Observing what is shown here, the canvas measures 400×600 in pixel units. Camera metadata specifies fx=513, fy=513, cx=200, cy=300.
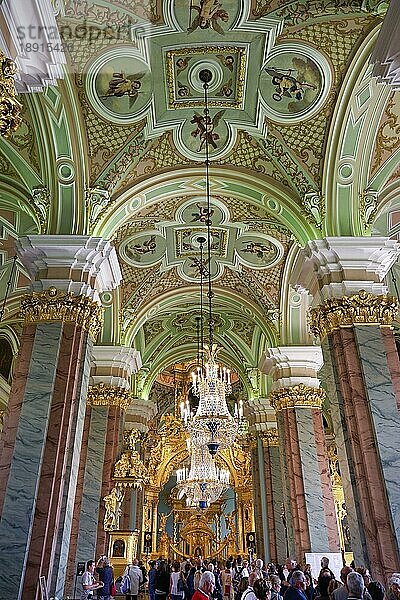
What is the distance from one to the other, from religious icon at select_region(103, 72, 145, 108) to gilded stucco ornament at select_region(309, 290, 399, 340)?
427 cm

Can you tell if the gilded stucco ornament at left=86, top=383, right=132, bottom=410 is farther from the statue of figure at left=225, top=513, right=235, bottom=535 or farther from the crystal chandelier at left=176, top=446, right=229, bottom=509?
the statue of figure at left=225, top=513, right=235, bottom=535

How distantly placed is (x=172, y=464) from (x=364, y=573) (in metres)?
17.9

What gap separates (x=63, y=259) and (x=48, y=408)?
2251 millimetres

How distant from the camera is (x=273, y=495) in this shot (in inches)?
506

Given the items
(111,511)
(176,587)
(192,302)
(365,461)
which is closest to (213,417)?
(176,587)

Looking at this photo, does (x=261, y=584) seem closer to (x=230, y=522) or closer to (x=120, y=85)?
(x=120, y=85)

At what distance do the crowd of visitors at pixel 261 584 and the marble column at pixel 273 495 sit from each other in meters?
1.55

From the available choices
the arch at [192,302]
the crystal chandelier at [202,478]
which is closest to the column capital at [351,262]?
the arch at [192,302]

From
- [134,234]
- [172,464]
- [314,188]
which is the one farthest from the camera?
[172,464]

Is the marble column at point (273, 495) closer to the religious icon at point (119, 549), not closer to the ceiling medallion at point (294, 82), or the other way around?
the religious icon at point (119, 549)

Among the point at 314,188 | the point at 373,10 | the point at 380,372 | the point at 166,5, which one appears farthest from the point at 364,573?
the point at 166,5

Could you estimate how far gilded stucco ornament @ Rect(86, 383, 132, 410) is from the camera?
10.9m

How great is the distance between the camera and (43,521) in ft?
19.5

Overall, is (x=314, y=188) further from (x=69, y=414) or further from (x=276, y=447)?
(x=276, y=447)
